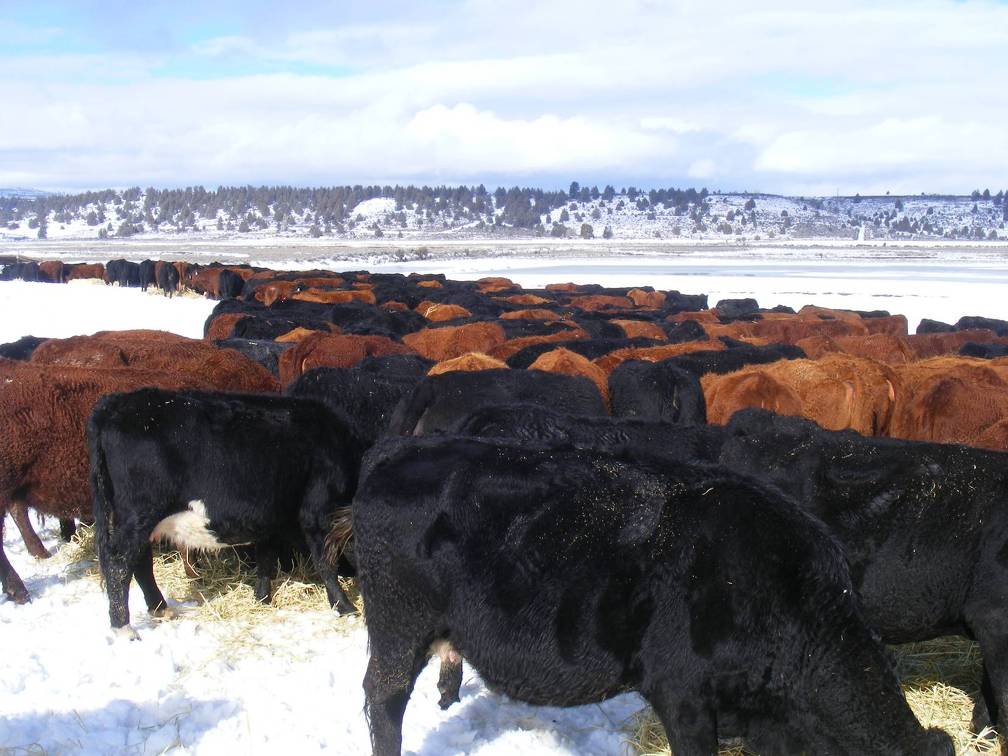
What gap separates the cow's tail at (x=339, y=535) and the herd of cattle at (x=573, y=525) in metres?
0.02

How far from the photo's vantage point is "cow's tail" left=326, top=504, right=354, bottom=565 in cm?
555

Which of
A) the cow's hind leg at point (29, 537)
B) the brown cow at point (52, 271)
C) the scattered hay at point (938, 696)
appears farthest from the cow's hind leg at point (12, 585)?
the brown cow at point (52, 271)

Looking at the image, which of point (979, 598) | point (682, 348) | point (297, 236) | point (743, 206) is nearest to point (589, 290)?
point (682, 348)

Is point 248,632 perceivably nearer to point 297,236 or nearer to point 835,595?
point 835,595

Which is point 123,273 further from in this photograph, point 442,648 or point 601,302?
point 442,648

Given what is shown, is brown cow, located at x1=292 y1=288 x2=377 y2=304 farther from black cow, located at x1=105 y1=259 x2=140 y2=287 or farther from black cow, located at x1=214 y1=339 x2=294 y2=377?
black cow, located at x1=105 y1=259 x2=140 y2=287

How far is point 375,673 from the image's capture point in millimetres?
3783

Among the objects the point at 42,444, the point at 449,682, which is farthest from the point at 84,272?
the point at 449,682

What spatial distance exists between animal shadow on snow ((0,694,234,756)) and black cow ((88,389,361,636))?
3.27 ft

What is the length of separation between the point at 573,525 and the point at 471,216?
513ft

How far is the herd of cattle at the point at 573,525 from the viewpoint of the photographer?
3.29m

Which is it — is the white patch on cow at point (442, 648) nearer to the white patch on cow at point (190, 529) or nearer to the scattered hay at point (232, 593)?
the scattered hay at point (232, 593)

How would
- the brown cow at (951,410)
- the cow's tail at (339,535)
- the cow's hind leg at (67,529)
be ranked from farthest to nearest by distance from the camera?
the brown cow at (951,410) < the cow's hind leg at (67,529) < the cow's tail at (339,535)

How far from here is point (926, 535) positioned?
435 cm
